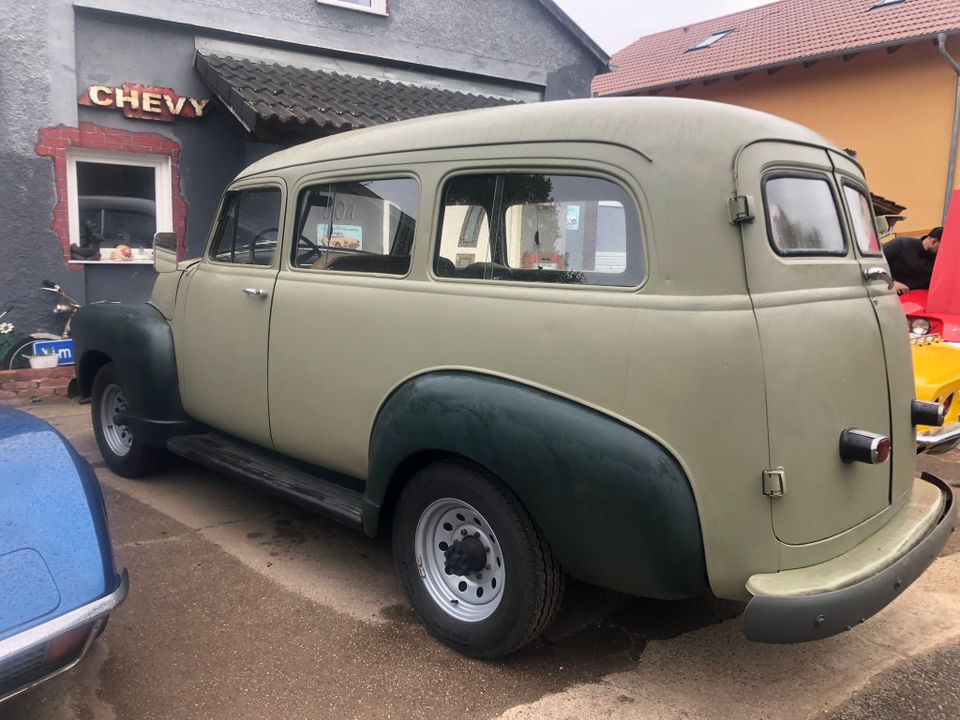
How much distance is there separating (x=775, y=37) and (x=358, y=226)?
16.7 m

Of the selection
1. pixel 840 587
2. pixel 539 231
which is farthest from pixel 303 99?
pixel 840 587

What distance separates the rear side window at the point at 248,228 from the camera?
3959mm

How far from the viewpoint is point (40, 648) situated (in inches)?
79.8

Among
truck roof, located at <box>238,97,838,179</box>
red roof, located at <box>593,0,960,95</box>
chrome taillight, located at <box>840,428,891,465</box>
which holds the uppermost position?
red roof, located at <box>593,0,960,95</box>

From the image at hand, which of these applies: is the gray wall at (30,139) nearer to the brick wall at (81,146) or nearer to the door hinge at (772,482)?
the brick wall at (81,146)

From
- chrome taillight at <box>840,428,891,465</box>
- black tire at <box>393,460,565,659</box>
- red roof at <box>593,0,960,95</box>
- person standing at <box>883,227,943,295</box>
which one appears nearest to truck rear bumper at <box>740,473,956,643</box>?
chrome taillight at <box>840,428,891,465</box>

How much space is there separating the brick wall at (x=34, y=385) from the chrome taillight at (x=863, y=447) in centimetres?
699

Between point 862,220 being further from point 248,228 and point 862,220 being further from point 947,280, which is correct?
point 947,280

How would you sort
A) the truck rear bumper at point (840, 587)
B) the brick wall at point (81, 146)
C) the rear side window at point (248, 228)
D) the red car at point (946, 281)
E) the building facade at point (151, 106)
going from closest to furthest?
the truck rear bumper at point (840, 587) < the rear side window at point (248, 228) < the red car at point (946, 281) < the building facade at point (151, 106) < the brick wall at point (81, 146)

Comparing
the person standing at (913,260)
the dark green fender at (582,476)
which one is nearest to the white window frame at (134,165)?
the dark green fender at (582,476)

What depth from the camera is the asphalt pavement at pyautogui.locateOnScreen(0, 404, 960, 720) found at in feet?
8.61

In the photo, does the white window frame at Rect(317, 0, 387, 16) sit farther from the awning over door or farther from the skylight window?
the skylight window

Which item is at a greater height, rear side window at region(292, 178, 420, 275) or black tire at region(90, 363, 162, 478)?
rear side window at region(292, 178, 420, 275)

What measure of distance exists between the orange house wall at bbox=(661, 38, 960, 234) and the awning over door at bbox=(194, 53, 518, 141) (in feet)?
32.2
